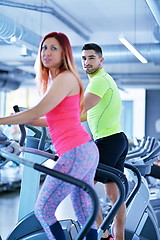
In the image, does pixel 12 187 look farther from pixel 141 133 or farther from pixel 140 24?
pixel 141 133

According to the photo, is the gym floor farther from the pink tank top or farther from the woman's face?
the woman's face

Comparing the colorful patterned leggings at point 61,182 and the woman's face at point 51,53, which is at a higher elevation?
the woman's face at point 51,53

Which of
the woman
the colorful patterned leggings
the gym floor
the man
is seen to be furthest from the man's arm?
the gym floor

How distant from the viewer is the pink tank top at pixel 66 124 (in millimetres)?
1989

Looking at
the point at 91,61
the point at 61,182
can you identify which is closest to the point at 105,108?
the point at 91,61

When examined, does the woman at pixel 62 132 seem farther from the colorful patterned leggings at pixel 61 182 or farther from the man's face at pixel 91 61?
the man's face at pixel 91 61

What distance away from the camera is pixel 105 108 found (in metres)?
2.61

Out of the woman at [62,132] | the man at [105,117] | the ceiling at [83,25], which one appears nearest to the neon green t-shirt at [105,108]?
the man at [105,117]

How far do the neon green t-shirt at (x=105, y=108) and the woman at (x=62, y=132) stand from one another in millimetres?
455

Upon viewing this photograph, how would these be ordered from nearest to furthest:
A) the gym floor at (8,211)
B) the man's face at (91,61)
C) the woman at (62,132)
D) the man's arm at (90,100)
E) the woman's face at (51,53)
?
the woman at (62,132)
the woman's face at (51,53)
the man's arm at (90,100)
the man's face at (91,61)
the gym floor at (8,211)

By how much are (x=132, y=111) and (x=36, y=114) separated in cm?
1400

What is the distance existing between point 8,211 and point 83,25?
4191 millimetres

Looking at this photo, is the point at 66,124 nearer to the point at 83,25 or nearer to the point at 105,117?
the point at 105,117

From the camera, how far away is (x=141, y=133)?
1492 centimetres
